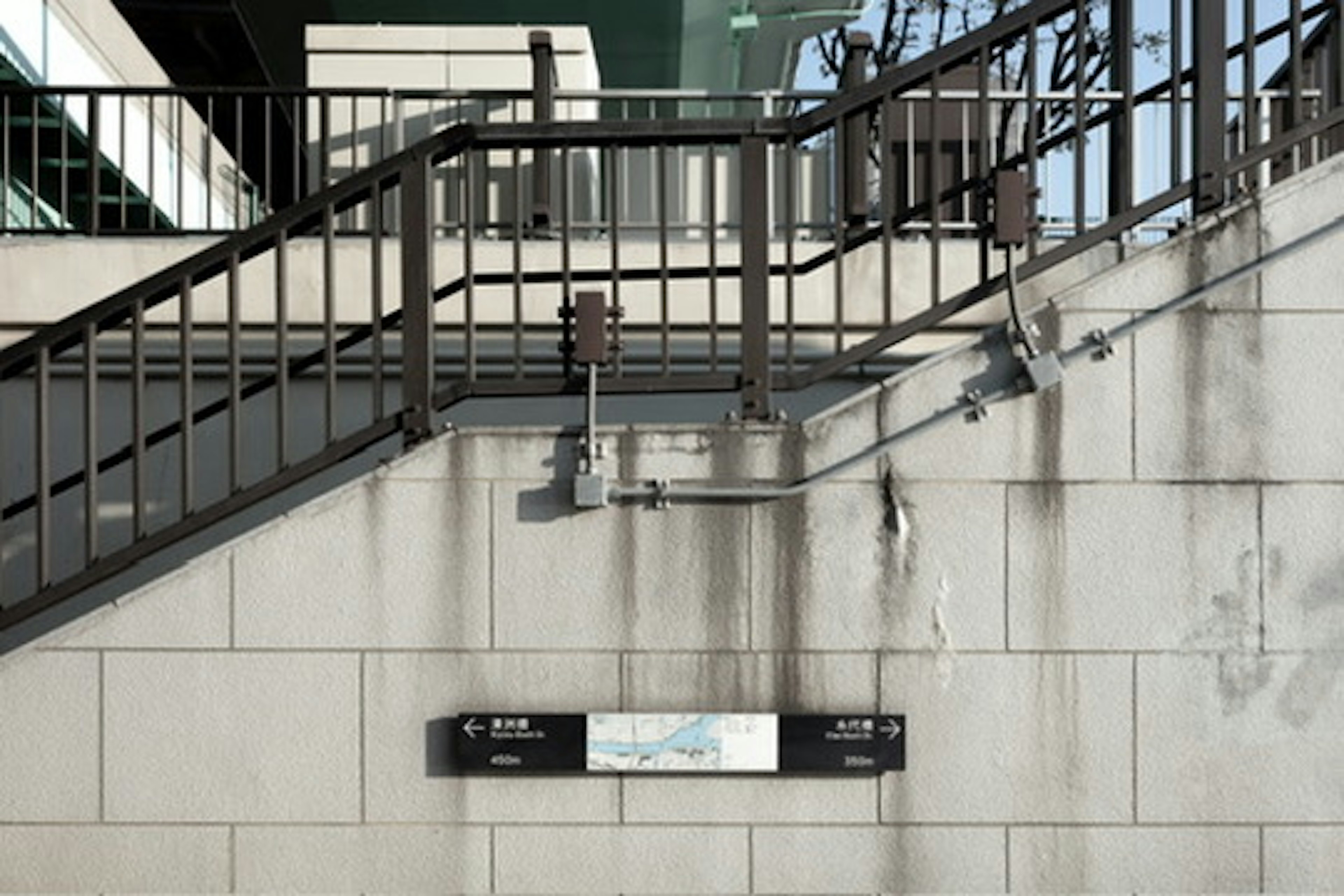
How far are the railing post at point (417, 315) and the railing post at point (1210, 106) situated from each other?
285cm

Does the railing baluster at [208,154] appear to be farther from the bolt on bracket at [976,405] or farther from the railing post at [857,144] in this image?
the bolt on bracket at [976,405]

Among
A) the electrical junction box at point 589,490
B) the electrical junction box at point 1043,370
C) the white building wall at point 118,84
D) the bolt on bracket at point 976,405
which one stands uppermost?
the white building wall at point 118,84

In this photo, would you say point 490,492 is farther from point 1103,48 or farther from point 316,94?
point 1103,48

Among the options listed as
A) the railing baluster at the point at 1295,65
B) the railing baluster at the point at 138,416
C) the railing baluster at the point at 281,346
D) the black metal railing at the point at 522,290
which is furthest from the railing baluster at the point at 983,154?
the railing baluster at the point at 138,416

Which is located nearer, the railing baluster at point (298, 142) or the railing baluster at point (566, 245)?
the railing baluster at point (566, 245)

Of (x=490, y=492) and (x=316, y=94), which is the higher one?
(x=316, y=94)

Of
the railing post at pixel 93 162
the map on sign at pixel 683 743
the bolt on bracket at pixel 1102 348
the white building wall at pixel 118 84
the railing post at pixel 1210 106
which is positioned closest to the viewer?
the map on sign at pixel 683 743

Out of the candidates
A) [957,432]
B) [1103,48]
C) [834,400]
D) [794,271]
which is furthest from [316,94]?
[1103,48]

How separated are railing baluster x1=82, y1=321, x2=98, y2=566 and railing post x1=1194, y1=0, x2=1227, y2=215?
4.08 meters

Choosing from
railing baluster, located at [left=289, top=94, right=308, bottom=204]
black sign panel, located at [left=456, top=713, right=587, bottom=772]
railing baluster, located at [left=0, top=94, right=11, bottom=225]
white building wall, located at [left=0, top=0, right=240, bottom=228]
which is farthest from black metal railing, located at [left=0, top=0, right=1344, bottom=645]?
white building wall, located at [left=0, top=0, right=240, bottom=228]

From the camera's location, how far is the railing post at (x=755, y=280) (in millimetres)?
7363

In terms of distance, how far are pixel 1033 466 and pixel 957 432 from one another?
0.30 metres

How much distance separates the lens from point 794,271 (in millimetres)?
7934

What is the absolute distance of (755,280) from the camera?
7.41m
